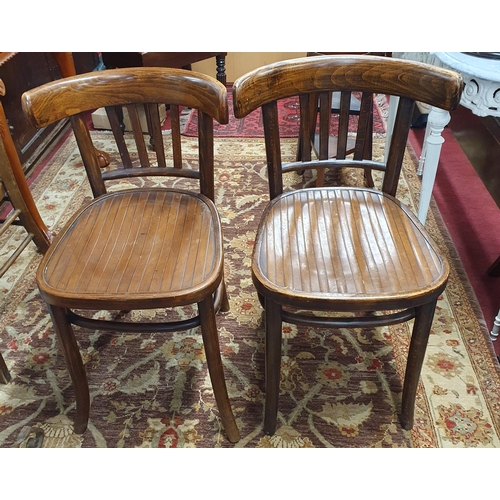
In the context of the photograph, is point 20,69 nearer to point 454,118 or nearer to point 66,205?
point 66,205

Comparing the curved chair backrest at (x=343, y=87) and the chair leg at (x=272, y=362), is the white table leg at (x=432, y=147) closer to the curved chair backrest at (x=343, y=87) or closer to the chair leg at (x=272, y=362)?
the curved chair backrest at (x=343, y=87)

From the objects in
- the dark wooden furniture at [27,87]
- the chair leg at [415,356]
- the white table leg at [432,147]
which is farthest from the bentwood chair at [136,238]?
the dark wooden furniture at [27,87]

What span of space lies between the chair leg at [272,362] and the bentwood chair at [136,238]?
108mm

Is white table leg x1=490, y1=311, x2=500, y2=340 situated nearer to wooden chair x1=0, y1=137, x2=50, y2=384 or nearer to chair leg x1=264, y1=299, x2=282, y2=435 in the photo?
chair leg x1=264, y1=299, x2=282, y2=435

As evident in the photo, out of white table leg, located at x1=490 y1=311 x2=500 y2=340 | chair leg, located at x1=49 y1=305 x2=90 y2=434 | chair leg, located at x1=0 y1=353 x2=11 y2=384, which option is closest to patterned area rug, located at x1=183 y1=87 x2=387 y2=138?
white table leg, located at x1=490 y1=311 x2=500 y2=340

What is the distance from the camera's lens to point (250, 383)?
1.45 meters

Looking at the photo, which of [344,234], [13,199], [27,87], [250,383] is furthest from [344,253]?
[27,87]

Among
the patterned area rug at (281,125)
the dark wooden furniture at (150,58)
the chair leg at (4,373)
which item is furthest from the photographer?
the patterned area rug at (281,125)

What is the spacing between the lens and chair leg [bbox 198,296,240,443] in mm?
1096

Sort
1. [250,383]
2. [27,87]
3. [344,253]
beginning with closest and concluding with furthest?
[344,253], [250,383], [27,87]

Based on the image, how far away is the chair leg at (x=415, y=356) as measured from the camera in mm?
1100

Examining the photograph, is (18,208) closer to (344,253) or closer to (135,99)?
(135,99)

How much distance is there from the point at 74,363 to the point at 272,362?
0.52 metres

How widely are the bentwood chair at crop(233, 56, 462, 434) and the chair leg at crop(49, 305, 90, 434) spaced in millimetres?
488
